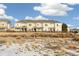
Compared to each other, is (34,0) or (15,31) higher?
(34,0)

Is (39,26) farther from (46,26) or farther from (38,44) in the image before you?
(38,44)

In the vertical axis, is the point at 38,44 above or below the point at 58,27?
below

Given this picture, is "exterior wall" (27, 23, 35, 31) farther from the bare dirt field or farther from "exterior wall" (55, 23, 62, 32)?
"exterior wall" (55, 23, 62, 32)

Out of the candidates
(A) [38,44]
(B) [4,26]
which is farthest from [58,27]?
(B) [4,26]

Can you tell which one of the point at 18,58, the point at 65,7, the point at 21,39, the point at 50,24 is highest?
the point at 65,7

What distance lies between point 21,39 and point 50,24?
0.34 meters

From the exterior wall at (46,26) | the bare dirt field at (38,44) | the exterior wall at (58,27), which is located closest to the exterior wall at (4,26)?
the bare dirt field at (38,44)

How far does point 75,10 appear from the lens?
2449 mm

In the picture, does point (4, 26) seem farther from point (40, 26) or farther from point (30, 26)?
point (40, 26)

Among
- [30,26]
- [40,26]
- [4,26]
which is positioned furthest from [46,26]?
[4,26]

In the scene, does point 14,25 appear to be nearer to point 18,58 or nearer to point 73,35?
point 18,58

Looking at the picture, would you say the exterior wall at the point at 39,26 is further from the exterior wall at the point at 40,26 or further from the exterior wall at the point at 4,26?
the exterior wall at the point at 4,26

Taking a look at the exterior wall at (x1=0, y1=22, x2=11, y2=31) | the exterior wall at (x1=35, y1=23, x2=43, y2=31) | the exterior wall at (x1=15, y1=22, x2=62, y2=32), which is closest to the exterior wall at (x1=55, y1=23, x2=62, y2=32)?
the exterior wall at (x1=15, y1=22, x2=62, y2=32)

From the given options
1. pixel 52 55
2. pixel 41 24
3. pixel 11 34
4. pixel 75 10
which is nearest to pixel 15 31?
pixel 11 34
